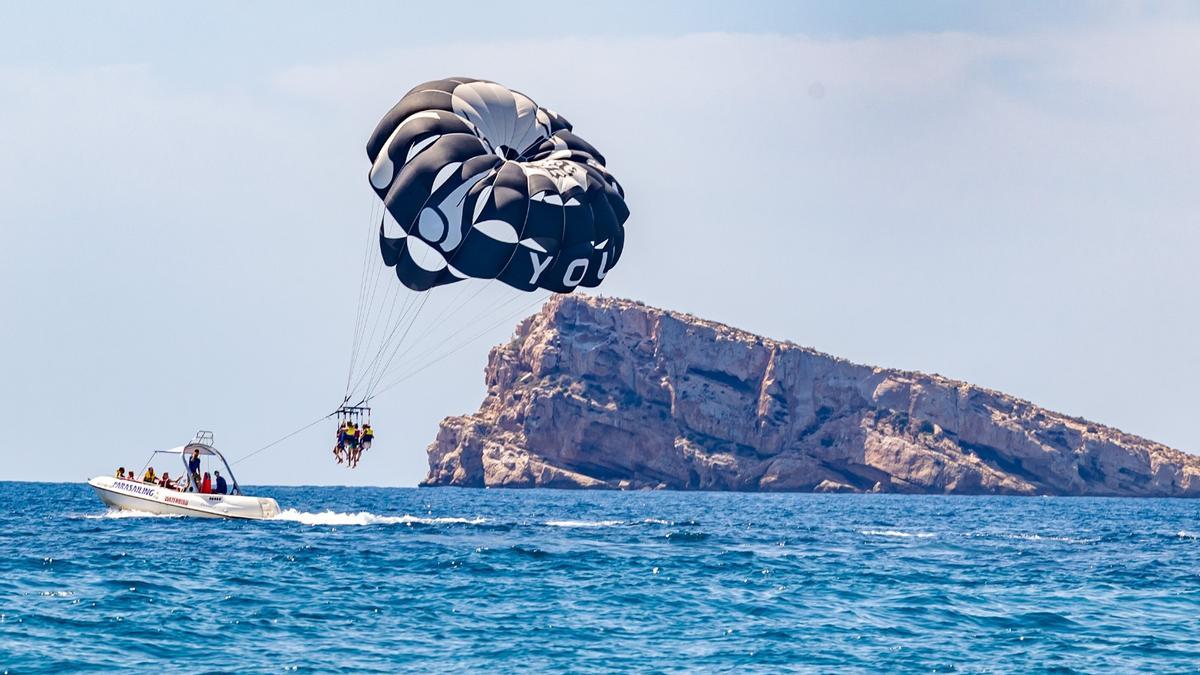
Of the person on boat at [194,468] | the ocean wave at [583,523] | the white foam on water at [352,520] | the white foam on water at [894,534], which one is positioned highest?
the person on boat at [194,468]

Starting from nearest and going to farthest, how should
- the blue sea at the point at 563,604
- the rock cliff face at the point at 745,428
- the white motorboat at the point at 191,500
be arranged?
the blue sea at the point at 563,604 → the white motorboat at the point at 191,500 → the rock cliff face at the point at 745,428

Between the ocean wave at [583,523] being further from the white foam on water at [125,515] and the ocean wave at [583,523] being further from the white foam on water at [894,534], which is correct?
the white foam on water at [125,515]

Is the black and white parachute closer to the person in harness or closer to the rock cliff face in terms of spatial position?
the person in harness

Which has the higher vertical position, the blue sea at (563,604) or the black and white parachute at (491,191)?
the black and white parachute at (491,191)

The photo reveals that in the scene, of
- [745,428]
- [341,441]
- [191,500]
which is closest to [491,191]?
[341,441]

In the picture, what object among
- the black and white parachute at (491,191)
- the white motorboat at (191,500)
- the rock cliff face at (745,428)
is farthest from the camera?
the rock cliff face at (745,428)

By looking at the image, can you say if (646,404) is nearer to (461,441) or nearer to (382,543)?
(461,441)

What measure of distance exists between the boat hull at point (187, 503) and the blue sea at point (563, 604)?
3104mm

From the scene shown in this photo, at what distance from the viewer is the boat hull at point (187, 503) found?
46.0 metres

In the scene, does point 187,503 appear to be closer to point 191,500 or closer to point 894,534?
point 191,500

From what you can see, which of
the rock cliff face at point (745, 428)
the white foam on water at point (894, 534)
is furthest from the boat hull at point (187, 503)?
the rock cliff face at point (745, 428)

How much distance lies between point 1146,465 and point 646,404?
60.3 metres

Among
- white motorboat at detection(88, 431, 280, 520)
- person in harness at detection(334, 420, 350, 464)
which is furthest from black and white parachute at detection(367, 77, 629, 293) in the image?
white motorboat at detection(88, 431, 280, 520)

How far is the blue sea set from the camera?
833 inches
